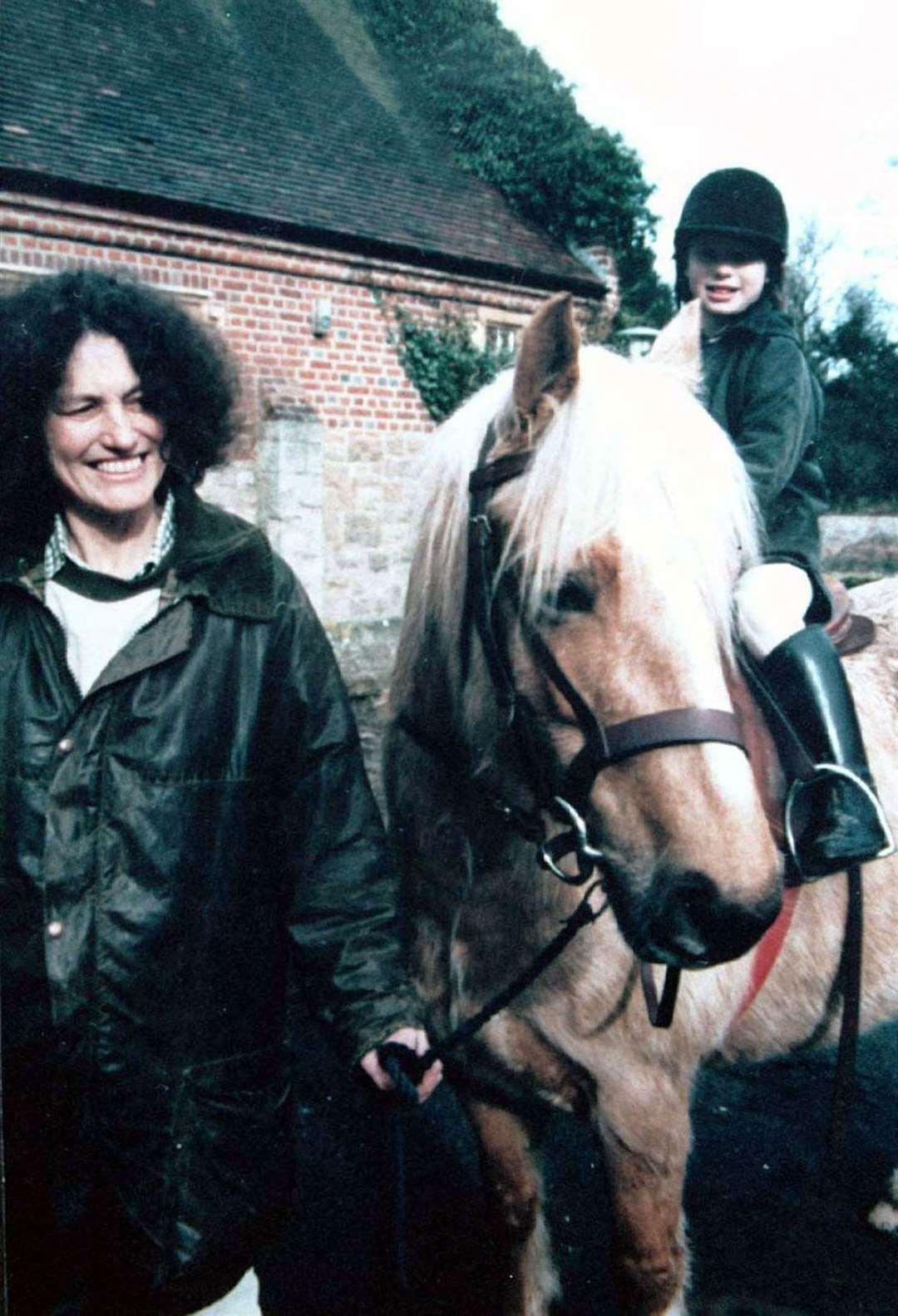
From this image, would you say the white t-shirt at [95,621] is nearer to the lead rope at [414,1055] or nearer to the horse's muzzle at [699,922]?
the lead rope at [414,1055]

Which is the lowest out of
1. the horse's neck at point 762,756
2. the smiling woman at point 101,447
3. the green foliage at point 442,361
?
the horse's neck at point 762,756

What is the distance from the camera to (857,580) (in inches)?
380

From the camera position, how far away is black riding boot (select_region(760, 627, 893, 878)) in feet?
6.95

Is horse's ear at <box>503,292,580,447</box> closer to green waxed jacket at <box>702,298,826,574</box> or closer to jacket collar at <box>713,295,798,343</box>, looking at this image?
green waxed jacket at <box>702,298,826,574</box>

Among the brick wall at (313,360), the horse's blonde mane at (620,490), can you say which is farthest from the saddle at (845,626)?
the brick wall at (313,360)

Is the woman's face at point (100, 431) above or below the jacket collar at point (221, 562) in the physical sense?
above

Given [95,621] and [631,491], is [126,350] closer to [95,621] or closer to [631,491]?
[95,621]

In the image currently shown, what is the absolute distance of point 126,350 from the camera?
1833mm

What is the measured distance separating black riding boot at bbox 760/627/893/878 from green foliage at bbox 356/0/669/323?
42.4 feet

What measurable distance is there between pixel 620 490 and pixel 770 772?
822mm

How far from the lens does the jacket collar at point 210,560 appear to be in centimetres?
178

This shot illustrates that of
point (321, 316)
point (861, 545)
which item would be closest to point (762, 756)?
point (861, 545)

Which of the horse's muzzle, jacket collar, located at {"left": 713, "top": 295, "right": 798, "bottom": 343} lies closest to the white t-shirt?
the horse's muzzle

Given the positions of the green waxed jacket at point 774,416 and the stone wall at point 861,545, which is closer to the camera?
the green waxed jacket at point 774,416
